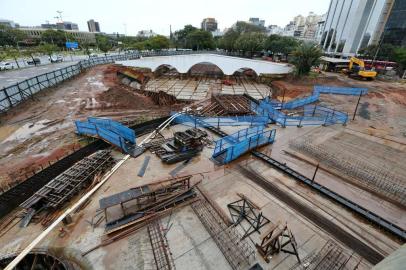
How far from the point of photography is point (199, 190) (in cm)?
880

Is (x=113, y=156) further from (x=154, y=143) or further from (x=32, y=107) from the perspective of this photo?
(x=32, y=107)

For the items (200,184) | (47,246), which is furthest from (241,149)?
(47,246)

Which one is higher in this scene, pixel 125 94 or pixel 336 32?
pixel 336 32

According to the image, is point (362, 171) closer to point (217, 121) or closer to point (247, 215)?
point (247, 215)

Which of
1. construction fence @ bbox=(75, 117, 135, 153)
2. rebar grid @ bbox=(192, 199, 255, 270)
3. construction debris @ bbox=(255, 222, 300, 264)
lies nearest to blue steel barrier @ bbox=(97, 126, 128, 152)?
construction fence @ bbox=(75, 117, 135, 153)

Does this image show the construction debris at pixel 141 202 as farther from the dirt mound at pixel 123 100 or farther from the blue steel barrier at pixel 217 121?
the dirt mound at pixel 123 100

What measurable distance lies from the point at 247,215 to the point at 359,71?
37.0m

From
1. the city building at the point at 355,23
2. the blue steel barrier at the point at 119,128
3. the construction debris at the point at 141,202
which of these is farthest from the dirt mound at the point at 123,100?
the city building at the point at 355,23

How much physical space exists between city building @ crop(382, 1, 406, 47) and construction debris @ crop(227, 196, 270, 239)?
76.7 m

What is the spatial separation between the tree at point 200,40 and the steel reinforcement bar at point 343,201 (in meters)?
59.5

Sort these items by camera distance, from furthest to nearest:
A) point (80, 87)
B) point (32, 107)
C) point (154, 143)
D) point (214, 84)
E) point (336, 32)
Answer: point (336, 32) < point (214, 84) < point (80, 87) < point (32, 107) < point (154, 143)

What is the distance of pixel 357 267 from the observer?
5.86 m

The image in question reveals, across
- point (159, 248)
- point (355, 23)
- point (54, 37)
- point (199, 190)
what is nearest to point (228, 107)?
point (199, 190)

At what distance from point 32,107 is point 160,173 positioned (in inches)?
711
